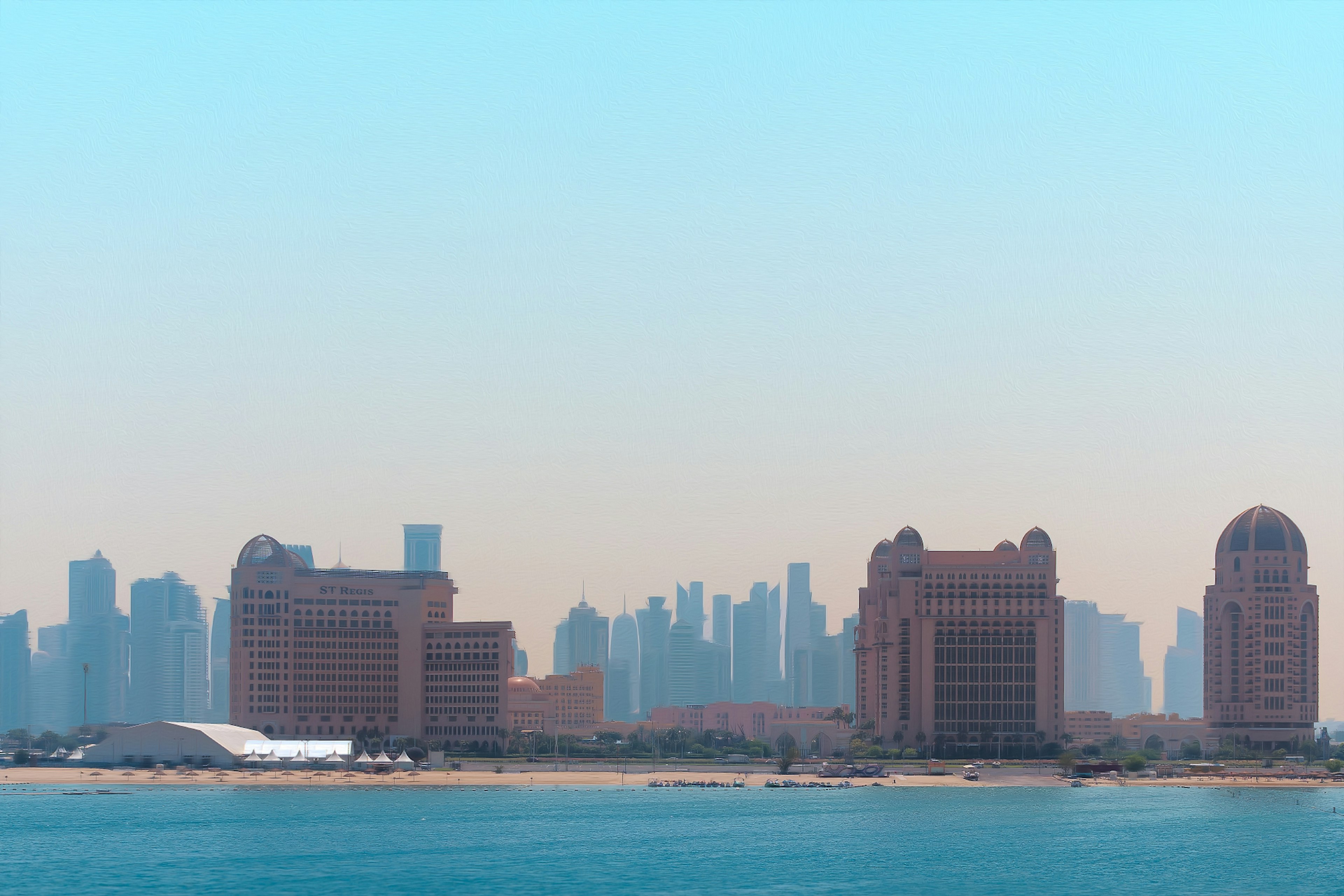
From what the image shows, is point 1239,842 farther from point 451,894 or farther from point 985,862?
point 451,894

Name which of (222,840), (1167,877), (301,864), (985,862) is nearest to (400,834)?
(222,840)

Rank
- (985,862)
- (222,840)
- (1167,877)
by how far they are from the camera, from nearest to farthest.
Answer: (1167,877) < (985,862) < (222,840)

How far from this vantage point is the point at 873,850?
180m

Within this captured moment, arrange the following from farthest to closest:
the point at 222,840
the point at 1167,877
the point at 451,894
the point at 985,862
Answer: the point at 222,840 < the point at 985,862 < the point at 1167,877 < the point at 451,894

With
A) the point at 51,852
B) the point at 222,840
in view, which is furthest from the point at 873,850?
the point at 51,852

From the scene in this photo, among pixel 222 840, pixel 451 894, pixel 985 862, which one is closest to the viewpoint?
pixel 451 894

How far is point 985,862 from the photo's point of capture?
564 ft

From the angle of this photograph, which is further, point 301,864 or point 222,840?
point 222,840

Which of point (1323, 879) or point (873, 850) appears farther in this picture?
point (873, 850)

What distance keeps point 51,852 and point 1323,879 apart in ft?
399

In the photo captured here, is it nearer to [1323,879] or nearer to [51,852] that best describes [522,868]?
[51,852]

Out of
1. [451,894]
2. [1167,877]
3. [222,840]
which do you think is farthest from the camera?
[222,840]

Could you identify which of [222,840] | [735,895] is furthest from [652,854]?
[222,840]

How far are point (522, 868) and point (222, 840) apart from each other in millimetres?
42677
